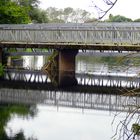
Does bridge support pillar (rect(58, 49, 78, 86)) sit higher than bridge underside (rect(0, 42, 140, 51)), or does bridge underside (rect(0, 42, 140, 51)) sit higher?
bridge underside (rect(0, 42, 140, 51))

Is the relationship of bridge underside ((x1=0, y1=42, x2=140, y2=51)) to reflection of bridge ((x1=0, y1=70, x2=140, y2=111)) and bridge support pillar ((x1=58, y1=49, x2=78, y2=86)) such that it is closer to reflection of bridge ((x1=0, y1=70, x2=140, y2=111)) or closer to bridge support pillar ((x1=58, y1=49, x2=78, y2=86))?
bridge support pillar ((x1=58, y1=49, x2=78, y2=86))

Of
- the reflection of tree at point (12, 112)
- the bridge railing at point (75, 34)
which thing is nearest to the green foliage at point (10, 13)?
the bridge railing at point (75, 34)

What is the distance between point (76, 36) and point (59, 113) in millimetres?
18307

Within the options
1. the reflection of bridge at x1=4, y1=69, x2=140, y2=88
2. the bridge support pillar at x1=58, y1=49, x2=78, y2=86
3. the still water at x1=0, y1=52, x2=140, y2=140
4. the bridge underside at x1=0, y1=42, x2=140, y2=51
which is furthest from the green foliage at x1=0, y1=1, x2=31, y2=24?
the still water at x1=0, y1=52, x2=140, y2=140

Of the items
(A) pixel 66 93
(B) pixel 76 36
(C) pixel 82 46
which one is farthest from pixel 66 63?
(A) pixel 66 93

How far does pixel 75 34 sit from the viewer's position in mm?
41000

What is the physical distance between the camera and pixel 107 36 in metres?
39.2

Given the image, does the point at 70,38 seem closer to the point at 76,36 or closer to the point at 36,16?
the point at 76,36

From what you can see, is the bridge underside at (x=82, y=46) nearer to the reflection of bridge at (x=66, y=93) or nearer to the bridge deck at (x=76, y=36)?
the bridge deck at (x=76, y=36)

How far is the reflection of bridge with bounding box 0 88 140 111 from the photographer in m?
25.8

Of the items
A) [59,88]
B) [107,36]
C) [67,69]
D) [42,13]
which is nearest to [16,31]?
[67,69]

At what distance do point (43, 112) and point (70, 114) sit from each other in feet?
4.47

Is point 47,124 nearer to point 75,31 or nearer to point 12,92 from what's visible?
point 12,92

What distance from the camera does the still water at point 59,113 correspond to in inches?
725
